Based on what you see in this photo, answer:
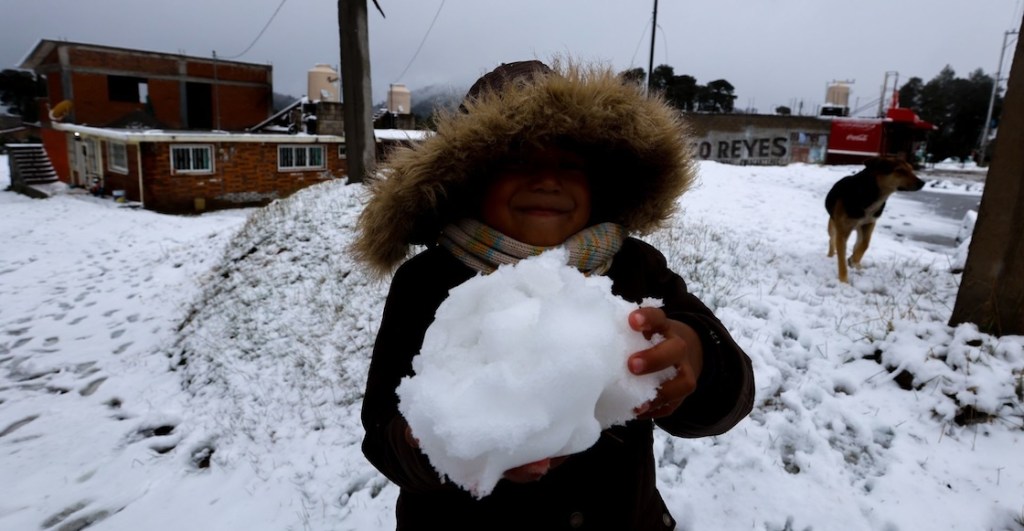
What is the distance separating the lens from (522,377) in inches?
33.1

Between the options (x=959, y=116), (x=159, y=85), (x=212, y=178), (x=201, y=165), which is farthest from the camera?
(x=959, y=116)

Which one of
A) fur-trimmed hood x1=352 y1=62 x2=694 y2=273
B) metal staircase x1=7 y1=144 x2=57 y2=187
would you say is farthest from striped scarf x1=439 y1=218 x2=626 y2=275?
metal staircase x1=7 y1=144 x2=57 y2=187

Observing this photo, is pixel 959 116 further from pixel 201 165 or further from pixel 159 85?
pixel 159 85

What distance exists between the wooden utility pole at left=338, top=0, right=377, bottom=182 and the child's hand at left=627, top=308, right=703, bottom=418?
9.63 m

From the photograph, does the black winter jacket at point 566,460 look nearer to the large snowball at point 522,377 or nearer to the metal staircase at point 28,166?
the large snowball at point 522,377

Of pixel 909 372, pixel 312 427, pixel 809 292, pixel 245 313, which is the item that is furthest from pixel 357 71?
pixel 909 372

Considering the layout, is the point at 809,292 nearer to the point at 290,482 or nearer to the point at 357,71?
the point at 290,482

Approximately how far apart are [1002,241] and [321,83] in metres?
26.8

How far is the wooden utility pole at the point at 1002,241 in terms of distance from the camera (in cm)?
370

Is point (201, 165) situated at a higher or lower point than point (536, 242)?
lower

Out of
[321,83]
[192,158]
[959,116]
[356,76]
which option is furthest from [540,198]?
[959,116]

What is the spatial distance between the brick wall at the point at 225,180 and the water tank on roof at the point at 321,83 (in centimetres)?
320

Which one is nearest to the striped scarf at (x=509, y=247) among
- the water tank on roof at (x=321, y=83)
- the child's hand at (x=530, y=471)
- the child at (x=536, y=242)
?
the child at (x=536, y=242)

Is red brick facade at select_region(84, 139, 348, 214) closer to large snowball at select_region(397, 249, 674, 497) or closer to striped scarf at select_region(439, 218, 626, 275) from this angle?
striped scarf at select_region(439, 218, 626, 275)
